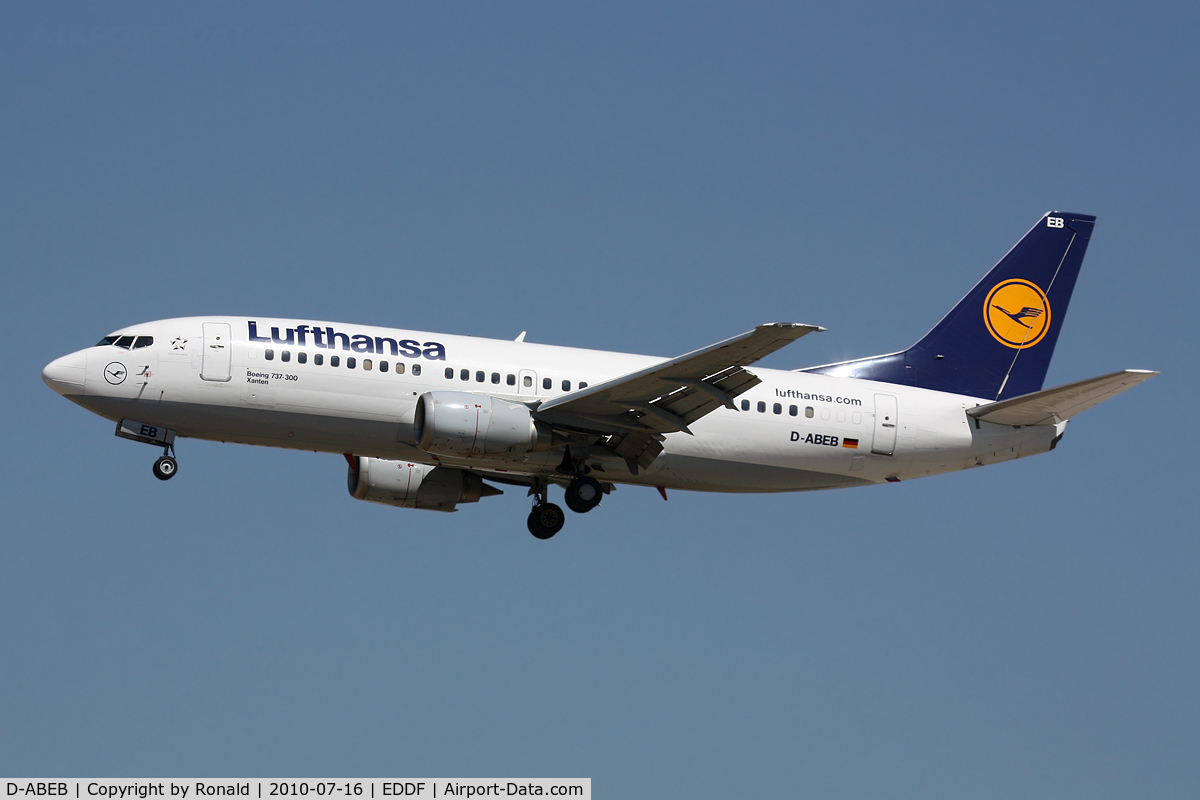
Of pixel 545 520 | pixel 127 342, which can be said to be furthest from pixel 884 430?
pixel 127 342

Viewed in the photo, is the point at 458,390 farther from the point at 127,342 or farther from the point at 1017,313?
the point at 1017,313

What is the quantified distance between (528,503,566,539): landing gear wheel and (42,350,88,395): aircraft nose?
10551mm

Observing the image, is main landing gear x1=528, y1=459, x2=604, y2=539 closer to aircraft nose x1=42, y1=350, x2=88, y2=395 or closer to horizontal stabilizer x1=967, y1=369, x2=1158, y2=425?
horizontal stabilizer x1=967, y1=369, x2=1158, y2=425

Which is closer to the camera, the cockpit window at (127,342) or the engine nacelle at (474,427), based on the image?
the engine nacelle at (474,427)

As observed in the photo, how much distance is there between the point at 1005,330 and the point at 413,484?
52.0ft

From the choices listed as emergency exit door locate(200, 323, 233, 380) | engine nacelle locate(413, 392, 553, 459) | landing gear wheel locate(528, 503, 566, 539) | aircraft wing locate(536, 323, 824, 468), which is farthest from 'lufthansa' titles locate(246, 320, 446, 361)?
landing gear wheel locate(528, 503, 566, 539)

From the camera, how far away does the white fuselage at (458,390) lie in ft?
102

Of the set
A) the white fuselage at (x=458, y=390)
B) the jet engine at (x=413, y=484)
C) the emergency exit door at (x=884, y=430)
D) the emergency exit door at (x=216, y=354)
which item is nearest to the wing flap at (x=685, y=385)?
the white fuselage at (x=458, y=390)

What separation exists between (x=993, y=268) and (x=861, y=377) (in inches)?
217

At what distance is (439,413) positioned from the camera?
3019cm

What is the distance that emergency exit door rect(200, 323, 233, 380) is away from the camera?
3114 centimetres

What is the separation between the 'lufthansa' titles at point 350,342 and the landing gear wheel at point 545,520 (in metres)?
4.61

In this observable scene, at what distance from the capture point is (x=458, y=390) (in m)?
32.0
